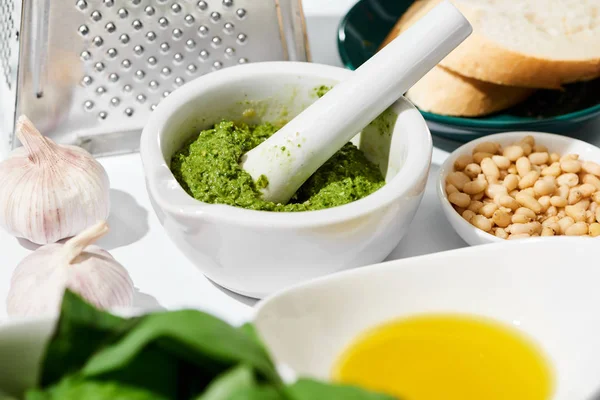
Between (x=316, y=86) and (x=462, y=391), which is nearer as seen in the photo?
(x=462, y=391)

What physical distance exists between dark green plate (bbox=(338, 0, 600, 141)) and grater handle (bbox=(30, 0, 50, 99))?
491 mm

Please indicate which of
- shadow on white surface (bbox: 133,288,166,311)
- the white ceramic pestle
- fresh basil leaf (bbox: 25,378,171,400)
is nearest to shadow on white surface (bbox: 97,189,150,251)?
shadow on white surface (bbox: 133,288,166,311)

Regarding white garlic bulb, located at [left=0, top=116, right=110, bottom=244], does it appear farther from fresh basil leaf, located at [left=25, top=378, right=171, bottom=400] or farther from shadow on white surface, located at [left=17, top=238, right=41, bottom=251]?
fresh basil leaf, located at [left=25, top=378, right=171, bottom=400]

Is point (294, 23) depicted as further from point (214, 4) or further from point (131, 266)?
point (131, 266)

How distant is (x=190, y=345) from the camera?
1.58ft

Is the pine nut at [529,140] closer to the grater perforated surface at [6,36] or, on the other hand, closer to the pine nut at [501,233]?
the pine nut at [501,233]

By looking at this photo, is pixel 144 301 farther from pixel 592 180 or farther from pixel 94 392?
pixel 592 180

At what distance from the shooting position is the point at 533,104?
1.27 m

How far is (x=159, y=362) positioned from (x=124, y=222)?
0.62m

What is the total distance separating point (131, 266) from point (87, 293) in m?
0.18

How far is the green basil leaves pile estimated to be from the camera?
1.52ft

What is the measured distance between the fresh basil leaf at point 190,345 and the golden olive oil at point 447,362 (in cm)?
17

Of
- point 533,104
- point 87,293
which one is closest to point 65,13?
point 87,293

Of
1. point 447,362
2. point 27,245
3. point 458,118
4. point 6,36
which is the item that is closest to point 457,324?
point 447,362
